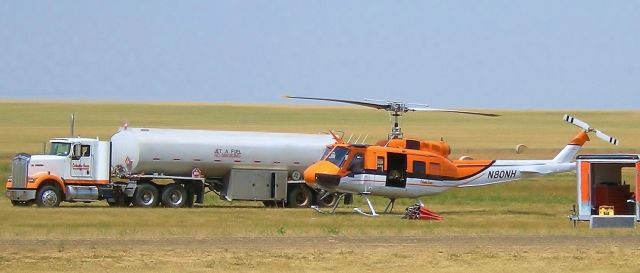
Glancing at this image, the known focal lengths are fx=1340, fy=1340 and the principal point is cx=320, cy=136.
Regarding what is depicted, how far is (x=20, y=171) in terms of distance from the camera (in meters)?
38.4

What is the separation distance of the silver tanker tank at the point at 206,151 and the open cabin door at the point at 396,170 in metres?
6.13

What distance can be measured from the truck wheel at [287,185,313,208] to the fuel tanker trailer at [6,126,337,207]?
31 millimetres

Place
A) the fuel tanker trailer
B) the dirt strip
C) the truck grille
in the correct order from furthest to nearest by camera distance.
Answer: the fuel tanker trailer → the truck grille → the dirt strip

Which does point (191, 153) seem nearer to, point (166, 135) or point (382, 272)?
point (166, 135)

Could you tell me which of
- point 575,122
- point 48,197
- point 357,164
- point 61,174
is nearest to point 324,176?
point 357,164

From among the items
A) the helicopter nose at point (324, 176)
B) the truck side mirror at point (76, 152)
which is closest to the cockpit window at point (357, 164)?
the helicopter nose at point (324, 176)

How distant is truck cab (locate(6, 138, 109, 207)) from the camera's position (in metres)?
38.2

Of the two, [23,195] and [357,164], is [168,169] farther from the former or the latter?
[357,164]

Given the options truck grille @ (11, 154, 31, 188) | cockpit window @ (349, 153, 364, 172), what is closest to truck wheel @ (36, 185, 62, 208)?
truck grille @ (11, 154, 31, 188)

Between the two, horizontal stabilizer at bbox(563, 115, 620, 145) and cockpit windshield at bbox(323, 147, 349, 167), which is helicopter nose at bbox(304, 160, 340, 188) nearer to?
cockpit windshield at bbox(323, 147, 349, 167)

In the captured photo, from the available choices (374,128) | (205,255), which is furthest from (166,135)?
(374,128)

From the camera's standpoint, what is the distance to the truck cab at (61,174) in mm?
38250

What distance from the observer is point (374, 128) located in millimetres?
105812

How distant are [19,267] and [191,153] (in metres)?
20.6
